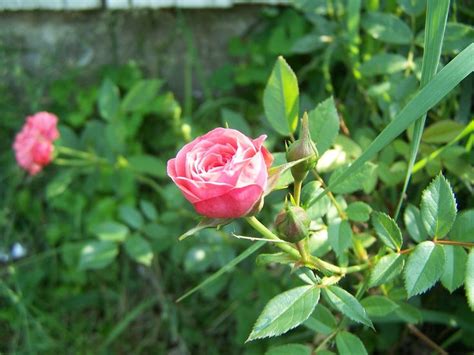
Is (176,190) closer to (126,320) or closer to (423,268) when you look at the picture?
(126,320)

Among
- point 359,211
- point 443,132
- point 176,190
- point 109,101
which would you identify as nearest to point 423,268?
point 359,211

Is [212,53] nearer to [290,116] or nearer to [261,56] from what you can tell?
[261,56]

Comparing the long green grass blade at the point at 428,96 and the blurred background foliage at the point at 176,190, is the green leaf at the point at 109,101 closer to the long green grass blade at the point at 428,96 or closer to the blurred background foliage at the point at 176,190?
the blurred background foliage at the point at 176,190

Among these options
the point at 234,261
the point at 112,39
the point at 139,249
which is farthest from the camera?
the point at 112,39

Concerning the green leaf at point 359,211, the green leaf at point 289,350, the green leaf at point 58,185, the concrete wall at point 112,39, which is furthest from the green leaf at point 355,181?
the concrete wall at point 112,39

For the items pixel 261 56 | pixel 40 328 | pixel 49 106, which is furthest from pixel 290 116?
pixel 49 106

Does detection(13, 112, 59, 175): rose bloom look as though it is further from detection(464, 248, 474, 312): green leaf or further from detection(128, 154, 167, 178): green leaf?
detection(464, 248, 474, 312): green leaf
